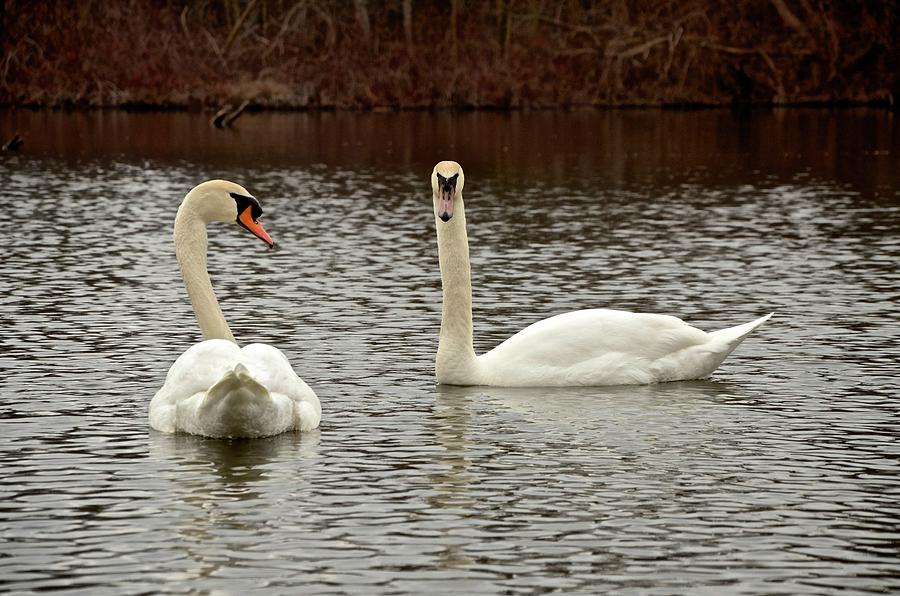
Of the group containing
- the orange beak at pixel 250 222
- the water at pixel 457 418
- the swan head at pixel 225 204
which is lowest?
the water at pixel 457 418

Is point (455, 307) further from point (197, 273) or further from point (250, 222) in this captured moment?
point (197, 273)

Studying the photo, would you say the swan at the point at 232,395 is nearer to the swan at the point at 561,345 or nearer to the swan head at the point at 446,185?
the swan at the point at 561,345

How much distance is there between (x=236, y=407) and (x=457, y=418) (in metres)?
1.62

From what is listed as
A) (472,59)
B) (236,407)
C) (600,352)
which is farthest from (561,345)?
(472,59)

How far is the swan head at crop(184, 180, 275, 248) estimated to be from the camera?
37.8 ft

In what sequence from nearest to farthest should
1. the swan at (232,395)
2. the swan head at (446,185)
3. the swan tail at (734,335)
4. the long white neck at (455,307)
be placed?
the swan at (232,395) → the swan head at (446,185) → the long white neck at (455,307) → the swan tail at (734,335)

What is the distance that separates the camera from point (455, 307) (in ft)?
40.1

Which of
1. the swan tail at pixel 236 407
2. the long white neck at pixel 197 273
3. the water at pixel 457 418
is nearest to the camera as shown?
the water at pixel 457 418

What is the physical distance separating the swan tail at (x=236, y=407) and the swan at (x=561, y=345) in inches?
87.1

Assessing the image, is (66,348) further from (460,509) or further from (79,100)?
(79,100)

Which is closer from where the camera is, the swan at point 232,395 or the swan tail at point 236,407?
the swan tail at point 236,407

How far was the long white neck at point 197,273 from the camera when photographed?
11.2 meters

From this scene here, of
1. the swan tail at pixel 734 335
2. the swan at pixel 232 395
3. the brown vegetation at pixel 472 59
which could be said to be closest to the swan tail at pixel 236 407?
the swan at pixel 232 395

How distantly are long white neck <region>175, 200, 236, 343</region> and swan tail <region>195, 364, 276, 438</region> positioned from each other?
113cm
